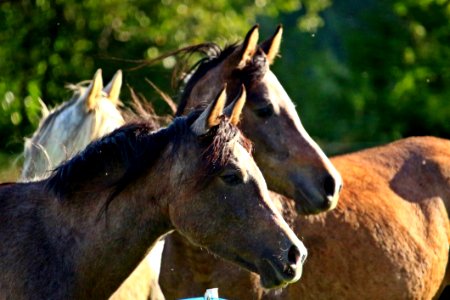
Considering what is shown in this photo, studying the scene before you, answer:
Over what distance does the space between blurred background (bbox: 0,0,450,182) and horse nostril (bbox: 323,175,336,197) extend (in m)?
3.66

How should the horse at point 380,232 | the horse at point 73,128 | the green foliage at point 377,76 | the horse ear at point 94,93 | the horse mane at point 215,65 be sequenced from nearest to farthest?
the horse mane at point 215,65
the horse at point 73,128
the horse ear at point 94,93
the horse at point 380,232
the green foliage at point 377,76

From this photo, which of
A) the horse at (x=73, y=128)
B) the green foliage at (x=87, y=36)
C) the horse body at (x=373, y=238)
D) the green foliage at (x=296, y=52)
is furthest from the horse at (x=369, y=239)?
the green foliage at (x=87, y=36)

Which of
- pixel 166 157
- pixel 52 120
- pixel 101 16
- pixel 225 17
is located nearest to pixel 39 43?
pixel 101 16

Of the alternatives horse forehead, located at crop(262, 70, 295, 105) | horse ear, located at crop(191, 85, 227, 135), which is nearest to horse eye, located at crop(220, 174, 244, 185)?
horse ear, located at crop(191, 85, 227, 135)

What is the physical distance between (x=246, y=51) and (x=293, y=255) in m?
1.86

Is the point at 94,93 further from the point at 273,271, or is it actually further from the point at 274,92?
the point at 273,271

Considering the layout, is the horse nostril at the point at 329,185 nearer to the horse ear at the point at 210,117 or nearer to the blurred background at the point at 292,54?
the horse ear at the point at 210,117

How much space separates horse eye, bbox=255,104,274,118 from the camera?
6.47 meters

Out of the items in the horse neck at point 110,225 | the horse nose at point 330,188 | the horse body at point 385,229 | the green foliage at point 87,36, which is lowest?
the green foliage at point 87,36

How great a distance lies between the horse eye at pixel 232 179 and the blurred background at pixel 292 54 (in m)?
4.71

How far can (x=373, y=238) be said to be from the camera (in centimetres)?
743

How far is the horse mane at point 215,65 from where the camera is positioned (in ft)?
21.5

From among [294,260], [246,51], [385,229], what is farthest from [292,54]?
[294,260]

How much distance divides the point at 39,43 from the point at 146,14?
1083 millimetres
